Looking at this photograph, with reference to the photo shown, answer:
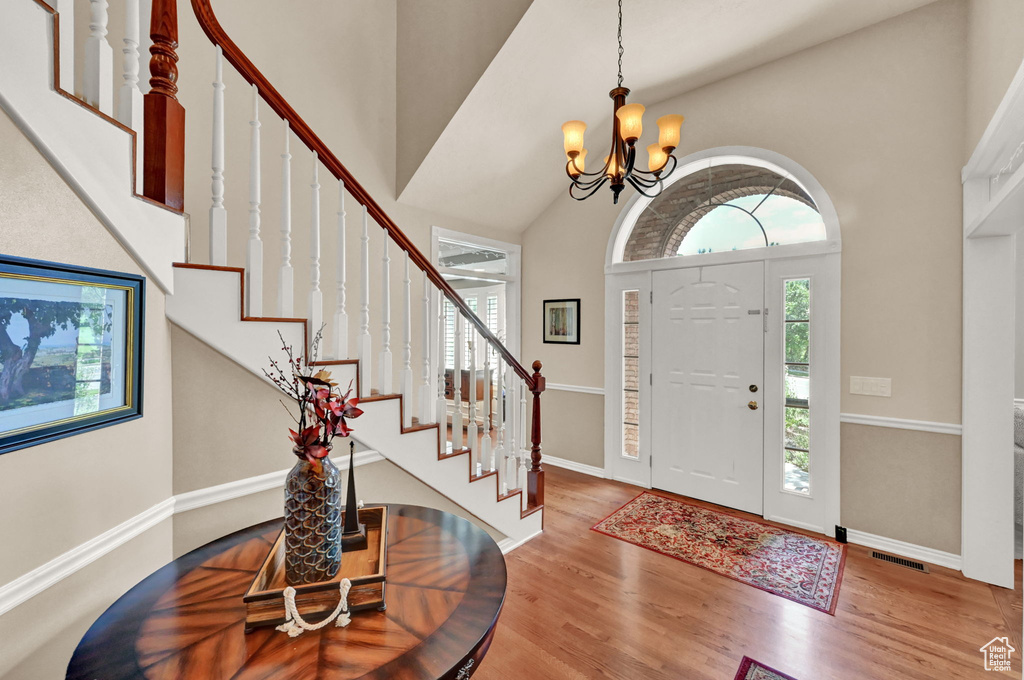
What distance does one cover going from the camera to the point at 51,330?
1027 millimetres

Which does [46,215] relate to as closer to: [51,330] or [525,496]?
[51,330]

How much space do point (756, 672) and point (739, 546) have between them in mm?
1118

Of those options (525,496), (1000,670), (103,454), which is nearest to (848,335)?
(1000,670)

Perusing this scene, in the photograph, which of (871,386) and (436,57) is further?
(436,57)

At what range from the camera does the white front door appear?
3.22 m

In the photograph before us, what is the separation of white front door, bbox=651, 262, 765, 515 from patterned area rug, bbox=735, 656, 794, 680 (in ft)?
5.37

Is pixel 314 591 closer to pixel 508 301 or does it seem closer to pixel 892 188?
pixel 892 188

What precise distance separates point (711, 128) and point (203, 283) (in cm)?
362

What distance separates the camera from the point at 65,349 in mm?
1065

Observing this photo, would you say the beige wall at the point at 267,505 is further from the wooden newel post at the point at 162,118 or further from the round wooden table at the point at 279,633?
the wooden newel post at the point at 162,118

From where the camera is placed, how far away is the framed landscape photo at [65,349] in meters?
0.94

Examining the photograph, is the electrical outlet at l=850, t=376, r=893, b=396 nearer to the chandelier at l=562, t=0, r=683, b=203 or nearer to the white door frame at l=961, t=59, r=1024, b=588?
the white door frame at l=961, t=59, r=1024, b=588

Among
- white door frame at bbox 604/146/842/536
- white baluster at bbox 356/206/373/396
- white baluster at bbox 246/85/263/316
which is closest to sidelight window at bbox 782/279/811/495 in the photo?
white door frame at bbox 604/146/842/536

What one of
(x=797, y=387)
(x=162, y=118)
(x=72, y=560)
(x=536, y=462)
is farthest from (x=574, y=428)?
(x=162, y=118)
